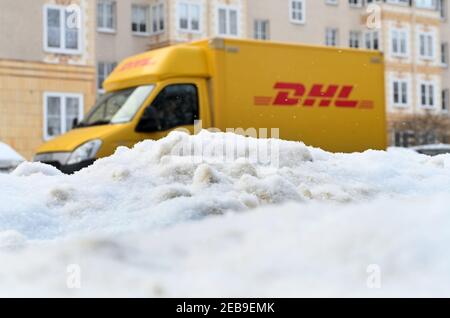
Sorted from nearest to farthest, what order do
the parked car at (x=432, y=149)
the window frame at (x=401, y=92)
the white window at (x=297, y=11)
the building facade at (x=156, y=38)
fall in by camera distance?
1. the parked car at (x=432, y=149)
2. the building facade at (x=156, y=38)
3. the white window at (x=297, y=11)
4. the window frame at (x=401, y=92)

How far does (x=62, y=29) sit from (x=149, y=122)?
2299 cm

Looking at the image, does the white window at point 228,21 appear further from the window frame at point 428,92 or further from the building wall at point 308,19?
the window frame at point 428,92

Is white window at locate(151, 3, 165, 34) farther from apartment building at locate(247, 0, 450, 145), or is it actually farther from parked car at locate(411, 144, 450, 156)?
parked car at locate(411, 144, 450, 156)

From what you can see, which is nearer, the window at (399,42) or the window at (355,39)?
the window at (355,39)

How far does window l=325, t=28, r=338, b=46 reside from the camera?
46.4m

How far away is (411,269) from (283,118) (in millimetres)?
10433

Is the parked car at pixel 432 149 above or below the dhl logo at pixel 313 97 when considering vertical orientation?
below

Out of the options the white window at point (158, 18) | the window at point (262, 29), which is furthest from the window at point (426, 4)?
the white window at point (158, 18)

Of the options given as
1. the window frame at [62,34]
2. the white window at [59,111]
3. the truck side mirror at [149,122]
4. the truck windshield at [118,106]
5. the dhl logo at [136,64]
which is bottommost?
the truck side mirror at [149,122]

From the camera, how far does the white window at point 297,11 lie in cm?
4493

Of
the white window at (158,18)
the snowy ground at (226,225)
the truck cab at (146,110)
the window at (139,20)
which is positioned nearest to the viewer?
the snowy ground at (226,225)

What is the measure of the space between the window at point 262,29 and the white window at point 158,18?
580cm

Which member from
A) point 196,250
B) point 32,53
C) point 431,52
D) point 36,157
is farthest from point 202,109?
point 431,52

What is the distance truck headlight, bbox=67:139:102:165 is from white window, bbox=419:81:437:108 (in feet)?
129
